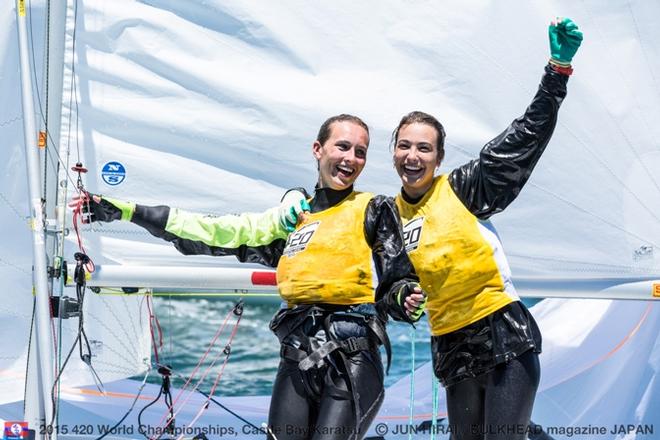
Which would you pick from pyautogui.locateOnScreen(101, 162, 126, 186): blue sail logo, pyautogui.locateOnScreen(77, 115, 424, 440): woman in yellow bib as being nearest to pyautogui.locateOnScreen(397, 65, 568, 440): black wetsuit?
pyautogui.locateOnScreen(77, 115, 424, 440): woman in yellow bib

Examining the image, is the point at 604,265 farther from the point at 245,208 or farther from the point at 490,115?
the point at 245,208

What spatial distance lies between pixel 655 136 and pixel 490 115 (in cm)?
58

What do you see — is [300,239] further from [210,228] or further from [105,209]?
[105,209]

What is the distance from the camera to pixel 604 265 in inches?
137

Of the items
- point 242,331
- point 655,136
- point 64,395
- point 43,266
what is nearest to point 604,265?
point 655,136

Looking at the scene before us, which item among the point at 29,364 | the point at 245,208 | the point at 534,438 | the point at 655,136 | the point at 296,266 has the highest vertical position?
the point at 655,136

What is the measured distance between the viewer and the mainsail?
3.46m

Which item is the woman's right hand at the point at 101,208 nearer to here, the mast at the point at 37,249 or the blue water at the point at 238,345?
the mast at the point at 37,249

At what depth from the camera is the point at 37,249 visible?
294cm

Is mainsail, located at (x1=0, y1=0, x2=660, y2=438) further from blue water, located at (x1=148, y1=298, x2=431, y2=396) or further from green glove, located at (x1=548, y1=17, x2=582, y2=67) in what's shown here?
blue water, located at (x1=148, y1=298, x2=431, y2=396)

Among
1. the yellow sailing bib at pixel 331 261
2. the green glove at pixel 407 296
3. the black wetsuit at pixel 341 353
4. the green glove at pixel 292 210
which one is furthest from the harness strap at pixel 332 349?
the green glove at pixel 292 210

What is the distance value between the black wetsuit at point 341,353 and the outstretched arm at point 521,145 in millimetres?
228

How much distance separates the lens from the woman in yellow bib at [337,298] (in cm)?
250

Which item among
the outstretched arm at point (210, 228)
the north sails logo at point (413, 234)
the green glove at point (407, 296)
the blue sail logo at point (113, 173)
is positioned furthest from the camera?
the blue sail logo at point (113, 173)
